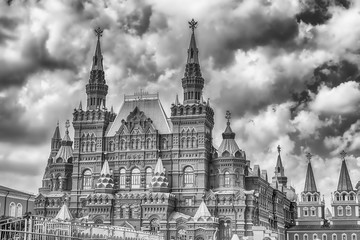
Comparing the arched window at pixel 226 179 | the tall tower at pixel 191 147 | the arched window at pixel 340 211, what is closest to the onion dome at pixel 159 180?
the tall tower at pixel 191 147

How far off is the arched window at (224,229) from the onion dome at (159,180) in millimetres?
9862

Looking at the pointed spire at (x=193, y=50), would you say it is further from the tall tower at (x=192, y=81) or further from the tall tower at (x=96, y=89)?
the tall tower at (x=96, y=89)

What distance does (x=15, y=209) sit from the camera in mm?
97562

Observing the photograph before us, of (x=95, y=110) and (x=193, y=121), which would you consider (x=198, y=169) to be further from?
(x=95, y=110)

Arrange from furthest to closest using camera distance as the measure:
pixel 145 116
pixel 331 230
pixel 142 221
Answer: pixel 331 230 → pixel 145 116 → pixel 142 221

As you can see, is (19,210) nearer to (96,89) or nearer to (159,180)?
(96,89)

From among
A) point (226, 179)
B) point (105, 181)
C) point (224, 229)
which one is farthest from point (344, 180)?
point (105, 181)

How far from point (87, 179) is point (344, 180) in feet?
197

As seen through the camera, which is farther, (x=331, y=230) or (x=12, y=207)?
(x=331, y=230)

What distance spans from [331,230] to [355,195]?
9562mm

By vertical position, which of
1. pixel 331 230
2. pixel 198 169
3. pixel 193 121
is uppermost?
pixel 193 121

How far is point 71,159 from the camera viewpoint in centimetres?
10644

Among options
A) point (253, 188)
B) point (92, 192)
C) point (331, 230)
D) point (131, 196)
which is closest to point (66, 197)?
point (92, 192)

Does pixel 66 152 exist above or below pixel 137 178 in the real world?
above
